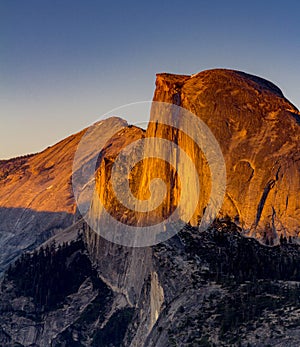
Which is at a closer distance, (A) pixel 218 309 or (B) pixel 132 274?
(A) pixel 218 309

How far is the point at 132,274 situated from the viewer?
184375 mm

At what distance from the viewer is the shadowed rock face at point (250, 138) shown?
16425 centimetres

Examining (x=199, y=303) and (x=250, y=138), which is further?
(x=250, y=138)

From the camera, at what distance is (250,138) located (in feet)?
577

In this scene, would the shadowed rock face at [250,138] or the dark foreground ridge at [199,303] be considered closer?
the dark foreground ridge at [199,303]

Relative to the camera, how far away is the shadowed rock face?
164250mm

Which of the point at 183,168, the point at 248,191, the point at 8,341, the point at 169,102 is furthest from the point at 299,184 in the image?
the point at 8,341

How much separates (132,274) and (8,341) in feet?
115

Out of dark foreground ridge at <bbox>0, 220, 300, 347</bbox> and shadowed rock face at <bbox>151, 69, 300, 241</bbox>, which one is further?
shadowed rock face at <bbox>151, 69, 300, 241</bbox>

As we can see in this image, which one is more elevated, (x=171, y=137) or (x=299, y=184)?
(x=171, y=137)

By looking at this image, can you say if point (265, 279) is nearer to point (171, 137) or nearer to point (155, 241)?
point (155, 241)

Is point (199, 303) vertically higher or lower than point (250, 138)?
lower

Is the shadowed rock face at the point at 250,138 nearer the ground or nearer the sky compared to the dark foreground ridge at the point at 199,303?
nearer the sky

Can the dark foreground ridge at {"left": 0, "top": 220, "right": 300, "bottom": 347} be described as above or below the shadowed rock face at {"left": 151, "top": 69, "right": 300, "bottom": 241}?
below
